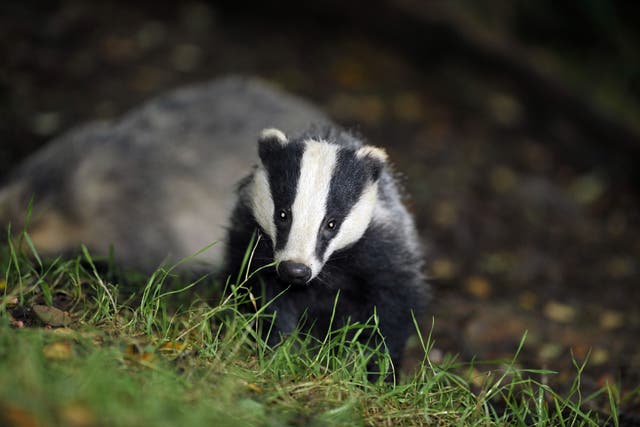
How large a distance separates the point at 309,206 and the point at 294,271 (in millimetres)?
249

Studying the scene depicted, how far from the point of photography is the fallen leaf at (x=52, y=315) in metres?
2.45

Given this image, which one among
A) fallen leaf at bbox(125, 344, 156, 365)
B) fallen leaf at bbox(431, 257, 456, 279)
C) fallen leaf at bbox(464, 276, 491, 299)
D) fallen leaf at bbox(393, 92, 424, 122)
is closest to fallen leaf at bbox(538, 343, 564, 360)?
fallen leaf at bbox(464, 276, 491, 299)

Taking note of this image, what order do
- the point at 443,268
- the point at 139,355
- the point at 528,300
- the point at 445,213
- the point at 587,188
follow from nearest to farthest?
1. the point at 139,355
2. the point at 528,300
3. the point at 443,268
4. the point at 445,213
5. the point at 587,188

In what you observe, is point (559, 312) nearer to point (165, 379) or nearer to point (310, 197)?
point (310, 197)

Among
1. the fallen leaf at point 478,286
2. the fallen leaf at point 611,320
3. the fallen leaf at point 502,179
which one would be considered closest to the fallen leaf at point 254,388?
the fallen leaf at point 478,286

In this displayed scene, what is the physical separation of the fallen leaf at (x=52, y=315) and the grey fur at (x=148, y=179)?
145cm

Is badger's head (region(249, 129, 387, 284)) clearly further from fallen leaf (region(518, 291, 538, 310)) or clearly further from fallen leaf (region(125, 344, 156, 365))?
fallen leaf (region(518, 291, 538, 310))

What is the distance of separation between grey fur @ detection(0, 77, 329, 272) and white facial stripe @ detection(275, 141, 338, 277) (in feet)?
5.34

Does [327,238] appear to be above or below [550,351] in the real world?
above

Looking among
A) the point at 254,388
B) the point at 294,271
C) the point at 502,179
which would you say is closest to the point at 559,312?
the point at 502,179

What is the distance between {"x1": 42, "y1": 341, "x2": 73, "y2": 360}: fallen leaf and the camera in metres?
2.00

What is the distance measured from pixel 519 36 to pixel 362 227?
13.8ft

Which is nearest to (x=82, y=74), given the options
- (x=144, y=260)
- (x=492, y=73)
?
(x=144, y=260)

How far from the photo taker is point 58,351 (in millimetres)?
2027
